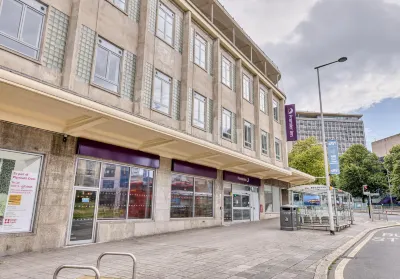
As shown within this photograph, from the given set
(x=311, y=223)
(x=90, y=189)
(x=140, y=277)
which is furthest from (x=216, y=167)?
(x=140, y=277)

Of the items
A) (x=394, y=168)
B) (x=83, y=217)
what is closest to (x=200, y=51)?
(x=83, y=217)

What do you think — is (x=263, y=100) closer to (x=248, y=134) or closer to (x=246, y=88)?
(x=246, y=88)

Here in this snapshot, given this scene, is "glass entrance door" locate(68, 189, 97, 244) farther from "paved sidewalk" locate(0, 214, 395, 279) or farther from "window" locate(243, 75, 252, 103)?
"window" locate(243, 75, 252, 103)

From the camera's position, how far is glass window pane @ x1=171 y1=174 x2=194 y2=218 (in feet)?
44.4

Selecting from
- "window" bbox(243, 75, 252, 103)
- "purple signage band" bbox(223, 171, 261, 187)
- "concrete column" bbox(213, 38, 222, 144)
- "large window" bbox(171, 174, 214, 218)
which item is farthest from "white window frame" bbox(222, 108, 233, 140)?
"large window" bbox(171, 174, 214, 218)

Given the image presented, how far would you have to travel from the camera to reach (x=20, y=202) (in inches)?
315

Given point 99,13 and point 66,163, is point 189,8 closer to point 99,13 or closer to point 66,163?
point 99,13

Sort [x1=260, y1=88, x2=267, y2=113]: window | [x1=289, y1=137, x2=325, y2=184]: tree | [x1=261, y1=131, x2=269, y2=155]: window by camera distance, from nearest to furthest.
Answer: [x1=261, y1=131, x2=269, y2=155]: window → [x1=260, y1=88, x2=267, y2=113]: window → [x1=289, y1=137, x2=325, y2=184]: tree

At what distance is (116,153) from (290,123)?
19138mm

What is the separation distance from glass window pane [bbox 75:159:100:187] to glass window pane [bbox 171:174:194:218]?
4300 millimetres

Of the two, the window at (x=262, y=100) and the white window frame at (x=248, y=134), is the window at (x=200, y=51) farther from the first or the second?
the window at (x=262, y=100)

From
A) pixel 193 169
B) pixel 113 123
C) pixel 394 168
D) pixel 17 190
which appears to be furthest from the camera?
pixel 394 168

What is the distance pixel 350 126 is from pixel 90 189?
123 metres

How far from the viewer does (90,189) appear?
9.91 meters
